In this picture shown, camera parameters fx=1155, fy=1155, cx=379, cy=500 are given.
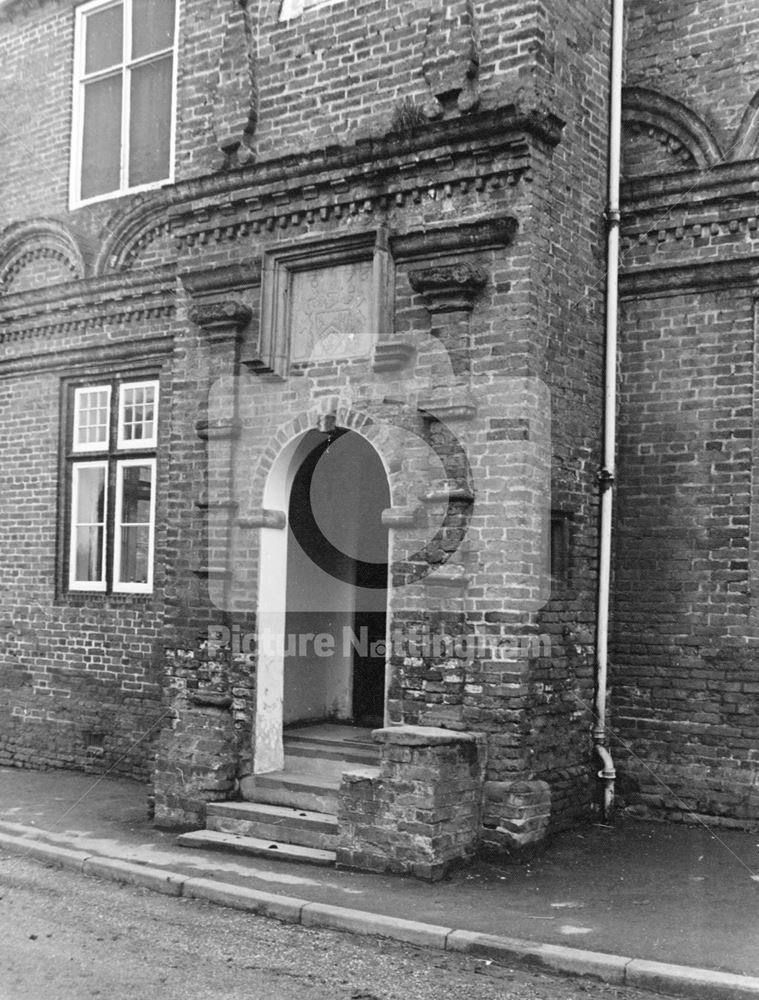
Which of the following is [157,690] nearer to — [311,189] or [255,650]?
[255,650]

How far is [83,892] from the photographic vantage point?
791 cm

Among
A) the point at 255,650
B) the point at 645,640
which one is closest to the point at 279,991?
the point at 255,650

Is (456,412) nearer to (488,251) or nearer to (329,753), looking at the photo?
(488,251)

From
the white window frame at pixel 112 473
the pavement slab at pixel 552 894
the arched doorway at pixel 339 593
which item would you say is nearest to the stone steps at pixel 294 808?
the pavement slab at pixel 552 894

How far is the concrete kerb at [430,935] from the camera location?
5.86 metres

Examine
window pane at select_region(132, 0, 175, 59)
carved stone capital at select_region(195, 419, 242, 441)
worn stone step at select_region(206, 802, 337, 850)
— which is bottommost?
worn stone step at select_region(206, 802, 337, 850)

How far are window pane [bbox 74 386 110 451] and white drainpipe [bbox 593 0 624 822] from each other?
19.1 feet

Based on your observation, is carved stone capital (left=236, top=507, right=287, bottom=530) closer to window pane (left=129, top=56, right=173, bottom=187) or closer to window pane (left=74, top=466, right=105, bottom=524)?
window pane (left=74, top=466, right=105, bottom=524)

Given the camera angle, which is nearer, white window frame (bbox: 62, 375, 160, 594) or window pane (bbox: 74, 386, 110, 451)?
Answer: white window frame (bbox: 62, 375, 160, 594)

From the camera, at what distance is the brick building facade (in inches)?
329

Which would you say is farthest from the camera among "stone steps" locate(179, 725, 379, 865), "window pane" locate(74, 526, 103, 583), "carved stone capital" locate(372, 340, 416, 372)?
"window pane" locate(74, 526, 103, 583)

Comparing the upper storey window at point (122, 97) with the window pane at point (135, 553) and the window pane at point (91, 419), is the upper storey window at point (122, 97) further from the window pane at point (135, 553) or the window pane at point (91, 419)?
the window pane at point (135, 553)

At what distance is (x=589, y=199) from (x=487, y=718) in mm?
4142

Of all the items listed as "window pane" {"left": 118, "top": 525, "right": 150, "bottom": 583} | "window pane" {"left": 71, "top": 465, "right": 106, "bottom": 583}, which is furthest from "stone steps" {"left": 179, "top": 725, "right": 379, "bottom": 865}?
"window pane" {"left": 71, "top": 465, "right": 106, "bottom": 583}
